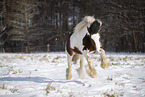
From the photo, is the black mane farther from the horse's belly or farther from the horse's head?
the horse's belly

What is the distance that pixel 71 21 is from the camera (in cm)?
2998

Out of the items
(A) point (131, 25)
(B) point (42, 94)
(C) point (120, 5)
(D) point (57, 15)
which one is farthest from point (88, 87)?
(D) point (57, 15)

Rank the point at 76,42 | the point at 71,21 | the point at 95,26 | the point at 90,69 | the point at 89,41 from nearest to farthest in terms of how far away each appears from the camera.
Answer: the point at 95,26 → the point at 89,41 → the point at 90,69 → the point at 76,42 → the point at 71,21

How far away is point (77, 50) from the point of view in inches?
150

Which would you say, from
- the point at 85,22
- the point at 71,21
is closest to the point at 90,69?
the point at 85,22

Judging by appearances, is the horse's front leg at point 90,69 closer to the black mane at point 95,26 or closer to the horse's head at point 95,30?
the horse's head at point 95,30

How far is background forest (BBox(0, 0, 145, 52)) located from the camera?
2036 cm

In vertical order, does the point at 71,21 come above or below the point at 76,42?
above

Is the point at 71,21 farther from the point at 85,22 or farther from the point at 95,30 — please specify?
the point at 95,30

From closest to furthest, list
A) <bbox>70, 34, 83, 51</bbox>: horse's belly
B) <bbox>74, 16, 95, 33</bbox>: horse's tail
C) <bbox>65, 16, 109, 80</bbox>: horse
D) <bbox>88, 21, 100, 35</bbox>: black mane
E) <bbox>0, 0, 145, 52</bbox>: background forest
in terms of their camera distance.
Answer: <bbox>88, 21, 100, 35</bbox>: black mane, <bbox>65, 16, 109, 80</bbox>: horse, <bbox>74, 16, 95, 33</bbox>: horse's tail, <bbox>70, 34, 83, 51</bbox>: horse's belly, <bbox>0, 0, 145, 52</bbox>: background forest

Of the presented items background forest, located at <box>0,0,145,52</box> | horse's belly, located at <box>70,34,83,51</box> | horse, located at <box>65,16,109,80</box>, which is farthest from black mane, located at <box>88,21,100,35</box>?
background forest, located at <box>0,0,145,52</box>

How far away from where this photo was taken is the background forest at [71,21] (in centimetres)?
2036

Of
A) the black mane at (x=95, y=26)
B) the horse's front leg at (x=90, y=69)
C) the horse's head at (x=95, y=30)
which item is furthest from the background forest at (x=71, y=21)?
the black mane at (x=95, y=26)

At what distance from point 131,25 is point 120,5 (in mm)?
3751
